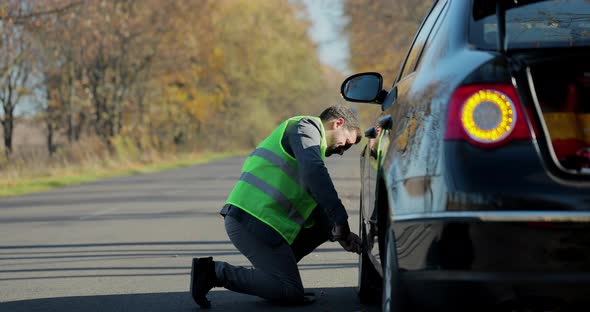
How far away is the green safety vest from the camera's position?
667 centimetres

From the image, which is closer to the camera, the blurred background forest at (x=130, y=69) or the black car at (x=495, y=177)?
the black car at (x=495, y=177)

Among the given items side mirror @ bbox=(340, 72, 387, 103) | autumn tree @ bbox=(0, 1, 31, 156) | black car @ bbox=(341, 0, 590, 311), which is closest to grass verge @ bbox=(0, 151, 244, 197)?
autumn tree @ bbox=(0, 1, 31, 156)

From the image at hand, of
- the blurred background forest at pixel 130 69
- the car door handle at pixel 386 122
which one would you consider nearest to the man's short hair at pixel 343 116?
the car door handle at pixel 386 122

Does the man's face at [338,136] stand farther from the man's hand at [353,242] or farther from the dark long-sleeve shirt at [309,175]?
the man's hand at [353,242]

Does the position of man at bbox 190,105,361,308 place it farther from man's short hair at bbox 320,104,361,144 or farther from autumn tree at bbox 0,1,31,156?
autumn tree at bbox 0,1,31,156

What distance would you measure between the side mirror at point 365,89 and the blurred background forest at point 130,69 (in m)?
18.4

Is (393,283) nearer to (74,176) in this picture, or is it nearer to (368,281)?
(368,281)

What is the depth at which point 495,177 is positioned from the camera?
3.54m

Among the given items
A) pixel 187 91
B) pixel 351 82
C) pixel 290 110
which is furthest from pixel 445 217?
pixel 290 110

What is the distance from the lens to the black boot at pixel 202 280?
6.62 meters

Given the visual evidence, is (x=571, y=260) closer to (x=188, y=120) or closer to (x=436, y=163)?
(x=436, y=163)

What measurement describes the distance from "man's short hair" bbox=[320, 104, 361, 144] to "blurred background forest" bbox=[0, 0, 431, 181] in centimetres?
1745

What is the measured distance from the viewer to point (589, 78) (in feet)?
12.2

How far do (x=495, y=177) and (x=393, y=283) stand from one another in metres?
0.64
